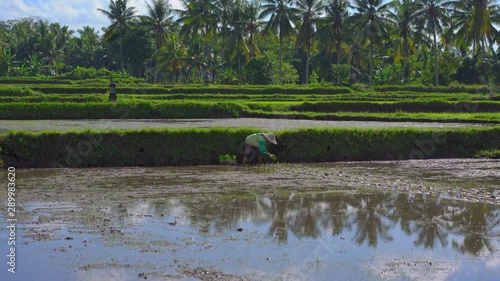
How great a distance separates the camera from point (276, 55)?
6931 centimetres

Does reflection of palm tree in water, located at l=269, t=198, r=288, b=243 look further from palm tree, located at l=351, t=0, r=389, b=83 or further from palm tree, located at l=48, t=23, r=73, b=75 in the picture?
palm tree, located at l=48, t=23, r=73, b=75

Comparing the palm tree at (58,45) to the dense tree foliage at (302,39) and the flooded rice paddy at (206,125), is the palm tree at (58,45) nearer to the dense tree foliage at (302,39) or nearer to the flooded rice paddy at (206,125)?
the dense tree foliage at (302,39)

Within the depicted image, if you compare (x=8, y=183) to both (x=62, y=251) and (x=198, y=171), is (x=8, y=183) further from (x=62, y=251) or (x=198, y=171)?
(x=62, y=251)

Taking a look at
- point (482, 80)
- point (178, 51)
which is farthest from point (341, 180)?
point (178, 51)

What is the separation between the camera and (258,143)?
1619cm

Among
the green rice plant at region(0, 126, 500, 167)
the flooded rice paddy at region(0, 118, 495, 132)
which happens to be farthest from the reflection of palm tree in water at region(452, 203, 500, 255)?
the flooded rice paddy at region(0, 118, 495, 132)

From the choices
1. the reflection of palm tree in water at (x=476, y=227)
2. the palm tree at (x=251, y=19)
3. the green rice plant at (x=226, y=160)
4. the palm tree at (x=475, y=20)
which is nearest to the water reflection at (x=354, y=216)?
the reflection of palm tree in water at (x=476, y=227)

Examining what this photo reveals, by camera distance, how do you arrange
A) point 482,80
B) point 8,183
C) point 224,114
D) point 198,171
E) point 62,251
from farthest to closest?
point 482,80 → point 224,114 → point 198,171 → point 8,183 → point 62,251

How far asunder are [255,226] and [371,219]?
5.88 ft

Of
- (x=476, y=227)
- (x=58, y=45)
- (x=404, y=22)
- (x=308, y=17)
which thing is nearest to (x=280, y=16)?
(x=308, y=17)

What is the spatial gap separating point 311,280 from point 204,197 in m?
5.03

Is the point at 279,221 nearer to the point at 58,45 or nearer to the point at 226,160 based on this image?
the point at 226,160

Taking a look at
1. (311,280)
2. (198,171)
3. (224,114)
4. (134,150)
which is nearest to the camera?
(311,280)

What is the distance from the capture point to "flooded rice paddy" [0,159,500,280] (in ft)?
23.6
